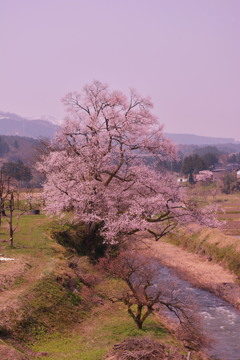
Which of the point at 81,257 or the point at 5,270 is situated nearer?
the point at 5,270

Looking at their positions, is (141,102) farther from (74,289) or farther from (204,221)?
(74,289)

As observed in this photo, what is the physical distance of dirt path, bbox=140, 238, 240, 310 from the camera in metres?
31.2

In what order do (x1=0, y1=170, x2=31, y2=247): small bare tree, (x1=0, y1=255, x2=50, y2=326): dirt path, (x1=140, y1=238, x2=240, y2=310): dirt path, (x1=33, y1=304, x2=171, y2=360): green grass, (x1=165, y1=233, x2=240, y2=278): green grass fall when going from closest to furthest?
1. (x1=33, y1=304, x2=171, y2=360): green grass
2. (x1=0, y1=255, x2=50, y2=326): dirt path
3. (x1=140, y1=238, x2=240, y2=310): dirt path
4. (x1=0, y1=170, x2=31, y2=247): small bare tree
5. (x1=165, y1=233, x2=240, y2=278): green grass

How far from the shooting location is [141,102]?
114ft

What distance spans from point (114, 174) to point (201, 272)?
12.2 meters

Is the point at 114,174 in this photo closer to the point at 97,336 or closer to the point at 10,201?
the point at 10,201

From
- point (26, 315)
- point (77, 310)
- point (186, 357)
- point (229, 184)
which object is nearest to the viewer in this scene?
point (186, 357)

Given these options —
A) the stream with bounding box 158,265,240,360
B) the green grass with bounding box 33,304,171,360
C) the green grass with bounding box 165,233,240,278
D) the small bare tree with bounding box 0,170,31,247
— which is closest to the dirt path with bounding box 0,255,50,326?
the green grass with bounding box 33,304,171,360

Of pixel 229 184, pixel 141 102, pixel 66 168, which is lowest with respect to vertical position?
pixel 229 184

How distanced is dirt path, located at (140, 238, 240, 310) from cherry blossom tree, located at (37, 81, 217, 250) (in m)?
5.33

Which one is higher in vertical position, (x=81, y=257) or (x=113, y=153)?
(x=113, y=153)

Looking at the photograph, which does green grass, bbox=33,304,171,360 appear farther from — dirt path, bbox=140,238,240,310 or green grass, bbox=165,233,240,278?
green grass, bbox=165,233,240,278

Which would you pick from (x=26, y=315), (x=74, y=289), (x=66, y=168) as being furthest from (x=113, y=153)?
(x=26, y=315)

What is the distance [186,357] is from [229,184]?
3814 inches
